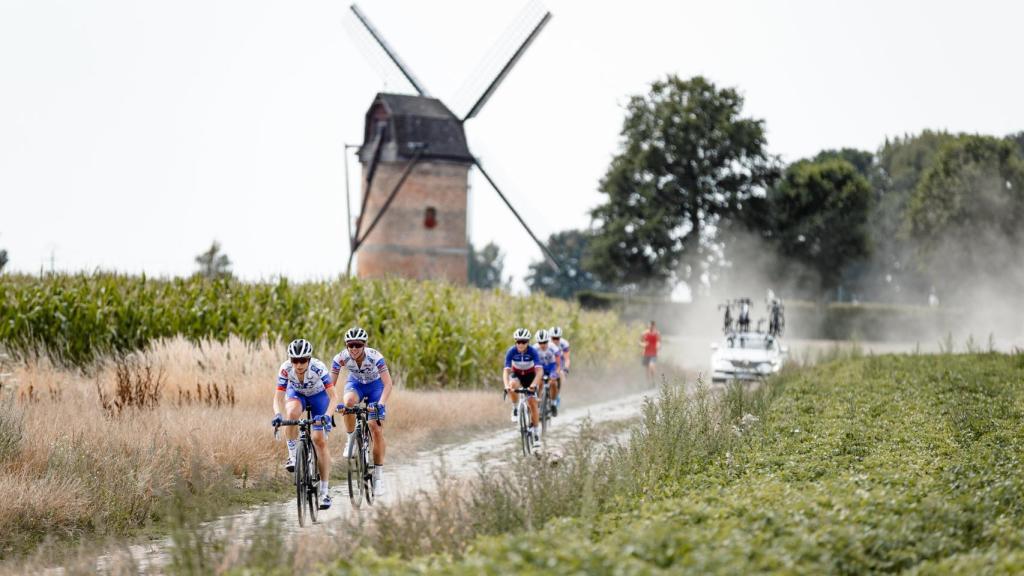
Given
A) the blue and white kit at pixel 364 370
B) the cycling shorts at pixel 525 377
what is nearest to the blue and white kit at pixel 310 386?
the blue and white kit at pixel 364 370

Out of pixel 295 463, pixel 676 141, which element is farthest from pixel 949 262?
pixel 295 463

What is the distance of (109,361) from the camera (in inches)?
982

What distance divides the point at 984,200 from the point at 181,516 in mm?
76757

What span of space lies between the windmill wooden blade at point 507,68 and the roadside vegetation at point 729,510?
33.1m

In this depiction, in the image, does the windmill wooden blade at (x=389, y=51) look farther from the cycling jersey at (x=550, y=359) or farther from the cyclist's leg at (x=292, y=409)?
the cyclist's leg at (x=292, y=409)

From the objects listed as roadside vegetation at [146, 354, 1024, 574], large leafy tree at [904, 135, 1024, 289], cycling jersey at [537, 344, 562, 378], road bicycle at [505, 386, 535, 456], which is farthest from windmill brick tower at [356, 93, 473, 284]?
large leafy tree at [904, 135, 1024, 289]

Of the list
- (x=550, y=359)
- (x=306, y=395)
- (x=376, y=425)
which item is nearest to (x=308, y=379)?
(x=306, y=395)

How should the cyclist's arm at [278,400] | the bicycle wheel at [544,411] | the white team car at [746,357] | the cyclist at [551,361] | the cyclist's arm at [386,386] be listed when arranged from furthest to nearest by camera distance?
the white team car at [746,357], the bicycle wheel at [544,411], the cyclist at [551,361], the cyclist's arm at [386,386], the cyclist's arm at [278,400]

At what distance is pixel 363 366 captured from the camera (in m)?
14.6

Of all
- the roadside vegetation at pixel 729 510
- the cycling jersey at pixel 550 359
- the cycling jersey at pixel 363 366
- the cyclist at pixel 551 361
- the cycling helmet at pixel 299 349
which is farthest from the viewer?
the cycling jersey at pixel 550 359

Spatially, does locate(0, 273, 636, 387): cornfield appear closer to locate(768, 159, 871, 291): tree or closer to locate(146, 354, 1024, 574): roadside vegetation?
locate(146, 354, 1024, 574): roadside vegetation

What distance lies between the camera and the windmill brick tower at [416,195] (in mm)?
47656

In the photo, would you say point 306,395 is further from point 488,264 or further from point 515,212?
point 488,264

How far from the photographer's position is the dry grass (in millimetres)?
13203
